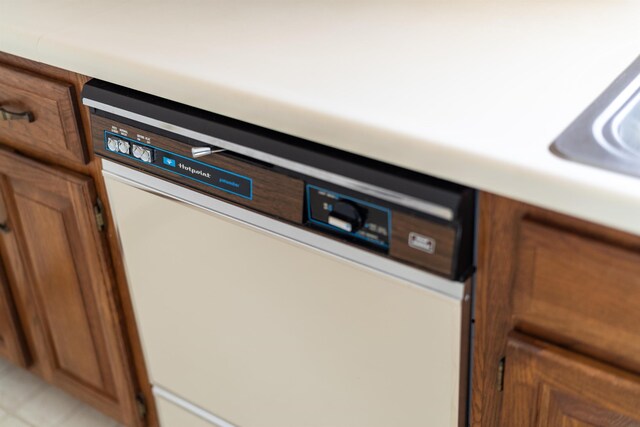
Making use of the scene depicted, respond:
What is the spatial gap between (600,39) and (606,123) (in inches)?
10.2

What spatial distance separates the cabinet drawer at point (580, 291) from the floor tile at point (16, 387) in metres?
1.31

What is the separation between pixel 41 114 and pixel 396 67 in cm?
60

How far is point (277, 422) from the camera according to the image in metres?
1.20

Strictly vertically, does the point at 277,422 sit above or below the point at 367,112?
below

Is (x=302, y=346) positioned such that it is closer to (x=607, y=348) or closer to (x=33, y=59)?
(x=607, y=348)

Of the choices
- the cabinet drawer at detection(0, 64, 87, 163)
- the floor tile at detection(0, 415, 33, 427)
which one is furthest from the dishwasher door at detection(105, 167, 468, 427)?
the floor tile at detection(0, 415, 33, 427)

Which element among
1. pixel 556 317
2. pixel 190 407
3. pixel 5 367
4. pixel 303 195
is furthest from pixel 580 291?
pixel 5 367

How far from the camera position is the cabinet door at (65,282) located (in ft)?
4.33

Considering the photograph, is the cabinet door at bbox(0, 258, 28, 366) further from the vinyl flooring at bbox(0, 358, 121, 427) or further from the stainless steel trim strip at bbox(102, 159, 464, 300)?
the stainless steel trim strip at bbox(102, 159, 464, 300)

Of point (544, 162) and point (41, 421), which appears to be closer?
point (544, 162)

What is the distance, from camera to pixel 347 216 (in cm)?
91

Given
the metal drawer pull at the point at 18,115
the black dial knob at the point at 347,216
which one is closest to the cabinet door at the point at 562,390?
the black dial knob at the point at 347,216

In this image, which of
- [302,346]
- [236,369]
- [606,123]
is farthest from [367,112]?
[236,369]

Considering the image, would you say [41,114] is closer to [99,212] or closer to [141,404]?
[99,212]
